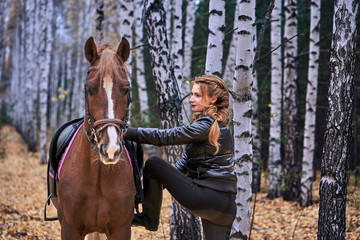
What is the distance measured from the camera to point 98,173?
3.08 meters

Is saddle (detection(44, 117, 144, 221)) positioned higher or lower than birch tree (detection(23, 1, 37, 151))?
lower

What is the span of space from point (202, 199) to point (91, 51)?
1.60 metres

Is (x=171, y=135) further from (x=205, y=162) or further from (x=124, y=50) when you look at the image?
(x=124, y=50)

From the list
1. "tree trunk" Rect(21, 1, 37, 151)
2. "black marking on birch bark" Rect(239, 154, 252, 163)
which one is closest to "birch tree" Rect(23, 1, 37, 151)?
"tree trunk" Rect(21, 1, 37, 151)

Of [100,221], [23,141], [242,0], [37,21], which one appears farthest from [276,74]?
[23,141]

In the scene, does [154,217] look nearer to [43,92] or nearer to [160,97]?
[160,97]

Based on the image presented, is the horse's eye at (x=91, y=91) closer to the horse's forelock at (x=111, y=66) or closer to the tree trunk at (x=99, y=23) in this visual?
the horse's forelock at (x=111, y=66)

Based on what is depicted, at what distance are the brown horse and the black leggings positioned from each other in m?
0.34

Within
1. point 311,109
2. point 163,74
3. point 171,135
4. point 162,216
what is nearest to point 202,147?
point 171,135

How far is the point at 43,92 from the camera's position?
16.2 meters

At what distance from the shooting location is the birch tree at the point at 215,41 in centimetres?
509

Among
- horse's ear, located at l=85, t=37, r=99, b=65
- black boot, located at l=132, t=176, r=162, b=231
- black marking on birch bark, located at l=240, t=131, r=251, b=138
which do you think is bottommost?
black boot, located at l=132, t=176, r=162, b=231

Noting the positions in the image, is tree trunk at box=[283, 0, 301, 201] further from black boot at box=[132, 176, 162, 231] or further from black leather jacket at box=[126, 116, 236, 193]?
black leather jacket at box=[126, 116, 236, 193]

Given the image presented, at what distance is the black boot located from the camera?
3.52 metres
